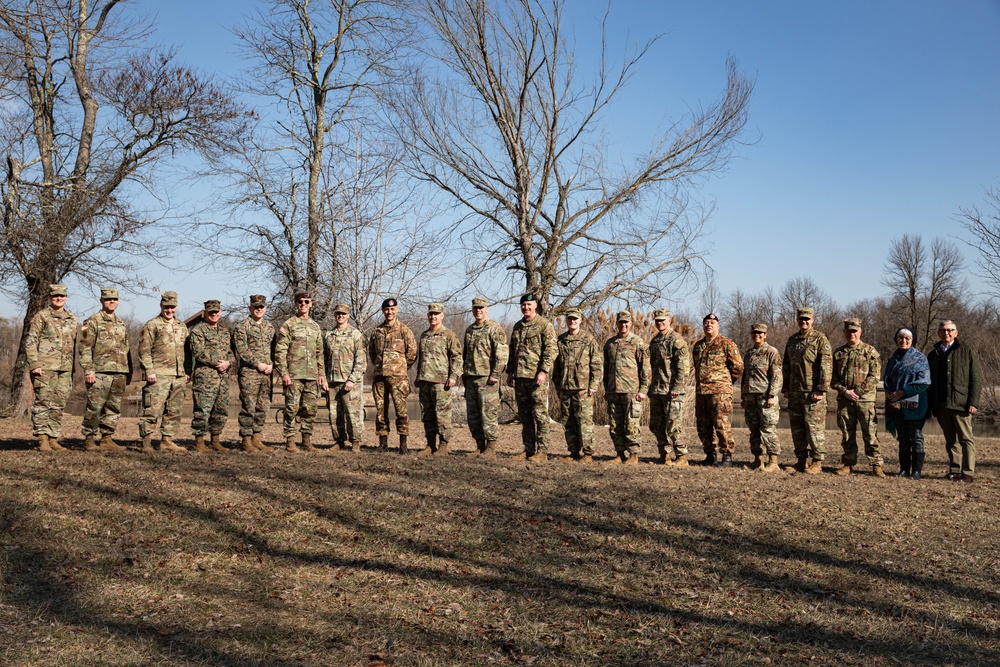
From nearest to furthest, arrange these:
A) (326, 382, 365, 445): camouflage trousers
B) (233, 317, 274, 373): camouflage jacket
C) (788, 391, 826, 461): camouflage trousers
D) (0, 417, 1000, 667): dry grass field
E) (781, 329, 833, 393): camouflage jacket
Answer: (0, 417, 1000, 667): dry grass field < (781, 329, 833, 393): camouflage jacket < (788, 391, 826, 461): camouflage trousers < (233, 317, 274, 373): camouflage jacket < (326, 382, 365, 445): camouflage trousers

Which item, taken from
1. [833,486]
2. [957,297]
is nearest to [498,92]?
[833,486]

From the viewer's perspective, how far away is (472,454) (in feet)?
37.8

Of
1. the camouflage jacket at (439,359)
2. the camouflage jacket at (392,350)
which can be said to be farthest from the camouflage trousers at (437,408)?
the camouflage jacket at (392,350)

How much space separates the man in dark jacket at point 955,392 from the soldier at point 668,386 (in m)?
3.22

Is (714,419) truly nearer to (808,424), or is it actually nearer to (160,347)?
(808,424)

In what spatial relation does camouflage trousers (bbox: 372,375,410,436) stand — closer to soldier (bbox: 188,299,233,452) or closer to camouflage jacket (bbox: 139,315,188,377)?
soldier (bbox: 188,299,233,452)

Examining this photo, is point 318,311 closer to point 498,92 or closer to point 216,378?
point 498,92

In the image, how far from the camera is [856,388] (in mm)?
10430

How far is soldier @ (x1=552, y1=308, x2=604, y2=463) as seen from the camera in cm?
1126

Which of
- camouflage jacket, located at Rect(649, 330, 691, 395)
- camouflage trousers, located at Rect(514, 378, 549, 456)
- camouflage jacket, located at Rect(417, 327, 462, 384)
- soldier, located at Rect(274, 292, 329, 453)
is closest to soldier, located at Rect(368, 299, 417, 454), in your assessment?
camouflage jacket, located at Rect(417, 327, 462, 384)

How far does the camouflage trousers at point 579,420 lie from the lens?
445 inches

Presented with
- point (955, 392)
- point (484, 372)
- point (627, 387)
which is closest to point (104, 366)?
point (484, 372)

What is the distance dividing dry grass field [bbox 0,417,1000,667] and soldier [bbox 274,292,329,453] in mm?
1536

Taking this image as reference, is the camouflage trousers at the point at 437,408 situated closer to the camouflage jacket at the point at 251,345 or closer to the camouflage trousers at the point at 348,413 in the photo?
the camouflage trousers at the point at 348,413
